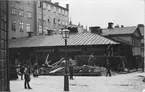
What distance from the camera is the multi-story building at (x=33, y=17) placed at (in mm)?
49531

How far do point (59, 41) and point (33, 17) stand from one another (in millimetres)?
19829

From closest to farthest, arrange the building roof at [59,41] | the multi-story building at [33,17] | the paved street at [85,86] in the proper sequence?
the paved street at [85,86] → the building roof at [59,41] → the multi-story building at [33,17]

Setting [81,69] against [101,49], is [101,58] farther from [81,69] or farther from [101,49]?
[81,69]

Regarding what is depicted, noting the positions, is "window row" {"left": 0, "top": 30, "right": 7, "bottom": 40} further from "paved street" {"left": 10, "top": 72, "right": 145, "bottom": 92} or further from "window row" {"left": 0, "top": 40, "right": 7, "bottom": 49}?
"paved street" {"left": 10, "top": 72, "right": 145, "bottom": 92}

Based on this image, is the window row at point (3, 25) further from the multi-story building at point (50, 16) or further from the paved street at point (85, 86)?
the multi-story building at point (50, 16)

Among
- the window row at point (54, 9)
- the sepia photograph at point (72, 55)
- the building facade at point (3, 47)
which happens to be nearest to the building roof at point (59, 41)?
the sepia photograph at point (72, 55)

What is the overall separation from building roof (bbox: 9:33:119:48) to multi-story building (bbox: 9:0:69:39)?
16.0 feet

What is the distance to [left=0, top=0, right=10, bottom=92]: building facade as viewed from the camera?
930cm

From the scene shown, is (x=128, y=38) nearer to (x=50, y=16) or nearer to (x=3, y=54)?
(x=50, y=16)

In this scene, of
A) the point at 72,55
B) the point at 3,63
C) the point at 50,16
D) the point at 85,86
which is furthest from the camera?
the point at 50,16

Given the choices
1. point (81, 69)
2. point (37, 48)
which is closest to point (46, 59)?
point (37, 48)

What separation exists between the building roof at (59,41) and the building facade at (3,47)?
2224 cm

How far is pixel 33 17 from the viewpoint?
54219 mm

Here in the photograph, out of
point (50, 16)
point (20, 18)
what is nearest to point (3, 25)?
point (20, 18)
